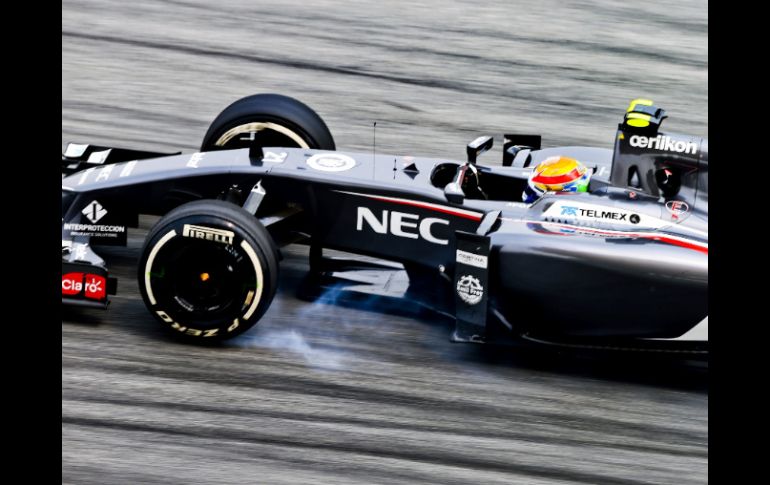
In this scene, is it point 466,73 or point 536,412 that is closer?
point 536,412

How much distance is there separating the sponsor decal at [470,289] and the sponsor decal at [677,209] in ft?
3.88

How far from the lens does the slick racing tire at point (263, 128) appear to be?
6.91m

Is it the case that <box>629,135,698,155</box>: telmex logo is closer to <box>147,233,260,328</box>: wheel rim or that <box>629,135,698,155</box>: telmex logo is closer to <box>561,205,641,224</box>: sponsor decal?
<box>561,205,641,224</box>: sponsor decal

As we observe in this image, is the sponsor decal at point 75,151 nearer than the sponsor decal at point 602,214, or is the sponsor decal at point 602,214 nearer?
the sponsor decal at point 602,214

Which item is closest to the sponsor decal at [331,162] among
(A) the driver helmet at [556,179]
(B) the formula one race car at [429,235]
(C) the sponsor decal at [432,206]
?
(B) the formula one race car at [429,235]

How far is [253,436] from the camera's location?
192 inches

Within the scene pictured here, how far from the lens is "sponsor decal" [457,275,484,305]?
5.53 meters

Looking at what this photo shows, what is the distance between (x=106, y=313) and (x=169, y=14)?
597cm

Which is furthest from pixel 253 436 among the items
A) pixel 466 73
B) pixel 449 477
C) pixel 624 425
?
pixel 466 73

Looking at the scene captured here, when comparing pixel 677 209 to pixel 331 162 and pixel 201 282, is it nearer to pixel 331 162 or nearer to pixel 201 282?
pixel 331 162

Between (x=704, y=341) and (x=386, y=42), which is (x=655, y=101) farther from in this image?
(x=704, y=341)

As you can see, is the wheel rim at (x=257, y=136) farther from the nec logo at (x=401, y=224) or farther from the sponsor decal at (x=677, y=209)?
the sponsor decal at (x=677, y=209)

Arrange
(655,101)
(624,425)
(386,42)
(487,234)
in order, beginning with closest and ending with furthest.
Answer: (624,425) → (487,234) → (655,101) → (386,42)

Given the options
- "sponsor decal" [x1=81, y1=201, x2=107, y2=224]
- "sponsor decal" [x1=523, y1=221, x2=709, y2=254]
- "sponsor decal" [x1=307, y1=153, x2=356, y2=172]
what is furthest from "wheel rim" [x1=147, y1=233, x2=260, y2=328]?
"sponsor decal" [x1=523, y1=221, x2=709, y2=254]
